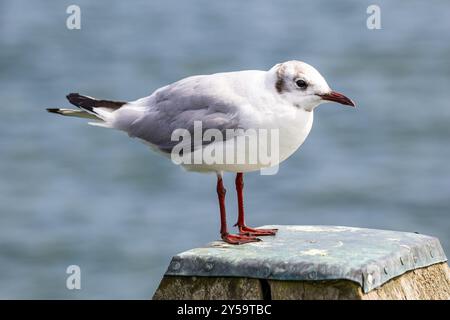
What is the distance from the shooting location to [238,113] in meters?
5.65

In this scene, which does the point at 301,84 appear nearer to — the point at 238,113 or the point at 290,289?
the point at 238,113

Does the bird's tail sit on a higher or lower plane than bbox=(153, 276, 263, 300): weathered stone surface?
higher

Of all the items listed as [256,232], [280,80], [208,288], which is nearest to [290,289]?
[208,288]

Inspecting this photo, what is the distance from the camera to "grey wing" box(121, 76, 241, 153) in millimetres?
5703

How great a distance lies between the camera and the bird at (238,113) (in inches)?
221

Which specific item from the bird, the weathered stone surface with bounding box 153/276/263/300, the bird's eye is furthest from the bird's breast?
the weathered stone surface with bounding box 153/276/263/300

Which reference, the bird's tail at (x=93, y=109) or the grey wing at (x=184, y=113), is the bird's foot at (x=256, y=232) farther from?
the bird's tail at (x=93, y=109)

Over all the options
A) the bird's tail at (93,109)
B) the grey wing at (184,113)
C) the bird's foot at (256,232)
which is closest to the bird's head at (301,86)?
the grey wing at (184,113)

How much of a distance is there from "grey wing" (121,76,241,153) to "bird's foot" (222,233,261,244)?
48cm

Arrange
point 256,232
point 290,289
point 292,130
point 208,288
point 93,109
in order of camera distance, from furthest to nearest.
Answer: point 93,109
point 256,232
point 292,130
point 208,288
point 290,289

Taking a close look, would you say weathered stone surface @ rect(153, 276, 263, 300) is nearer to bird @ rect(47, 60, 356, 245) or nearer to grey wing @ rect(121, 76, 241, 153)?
bird @ rect(47, 60, 356, 245)

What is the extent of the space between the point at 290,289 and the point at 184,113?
4.15ft
